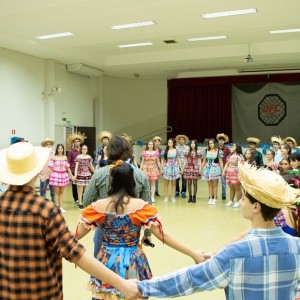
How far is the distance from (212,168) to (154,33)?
3.57 metres

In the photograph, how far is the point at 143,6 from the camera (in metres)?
7.62

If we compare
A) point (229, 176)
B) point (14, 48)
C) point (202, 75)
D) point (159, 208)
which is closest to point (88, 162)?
point (159, 208)

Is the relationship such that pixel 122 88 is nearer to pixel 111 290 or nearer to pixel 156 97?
pixel 156 97

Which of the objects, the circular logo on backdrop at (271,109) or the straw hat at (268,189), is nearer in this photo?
the straw hat at (268,189)

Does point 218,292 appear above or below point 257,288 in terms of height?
below

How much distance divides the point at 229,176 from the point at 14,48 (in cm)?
682

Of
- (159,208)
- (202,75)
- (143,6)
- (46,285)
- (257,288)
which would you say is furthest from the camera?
(202,75)

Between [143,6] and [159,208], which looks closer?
[143,6]

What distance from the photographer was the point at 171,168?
371 inches

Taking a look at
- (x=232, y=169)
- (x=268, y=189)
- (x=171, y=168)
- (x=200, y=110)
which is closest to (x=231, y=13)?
(x=232, y=169)

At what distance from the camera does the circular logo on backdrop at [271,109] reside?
49.9 feet

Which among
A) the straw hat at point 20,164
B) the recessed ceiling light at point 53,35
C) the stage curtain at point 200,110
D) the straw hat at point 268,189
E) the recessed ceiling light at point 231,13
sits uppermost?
the recessed ceiling light at point 231,13

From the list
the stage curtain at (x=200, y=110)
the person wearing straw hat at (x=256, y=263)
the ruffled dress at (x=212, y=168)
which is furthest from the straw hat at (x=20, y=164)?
the stage curtain at (x=200, y=110)

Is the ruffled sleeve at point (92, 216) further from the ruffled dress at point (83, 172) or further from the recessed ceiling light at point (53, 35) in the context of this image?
the recessed ceiling light at point (53, 35)
